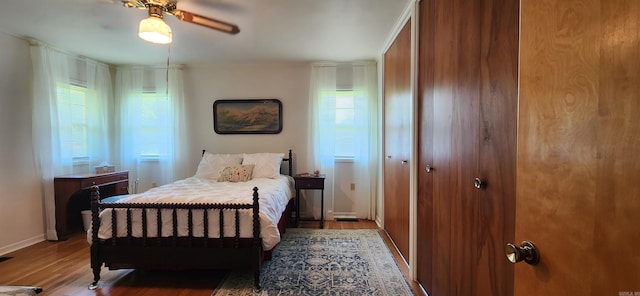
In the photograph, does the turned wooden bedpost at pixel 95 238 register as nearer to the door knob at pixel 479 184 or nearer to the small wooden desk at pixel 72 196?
the small wooden desk at pixel 72 196

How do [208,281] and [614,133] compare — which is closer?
[614,133]

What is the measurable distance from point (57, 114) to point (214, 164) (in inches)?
74.7

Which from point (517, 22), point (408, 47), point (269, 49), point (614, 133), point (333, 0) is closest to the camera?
point (614, 133)

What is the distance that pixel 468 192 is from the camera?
55.3 inches

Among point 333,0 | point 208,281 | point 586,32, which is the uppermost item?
point 333,0

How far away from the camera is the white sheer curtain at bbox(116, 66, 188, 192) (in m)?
4.06

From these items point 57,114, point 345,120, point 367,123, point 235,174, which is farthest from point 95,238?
point 367,123

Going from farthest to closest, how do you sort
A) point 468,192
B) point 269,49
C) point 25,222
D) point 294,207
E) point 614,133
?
point 294,207 → point 269,49 → point 25,222 → point 468,192 → point 614,133

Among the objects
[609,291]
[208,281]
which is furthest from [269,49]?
[609,291]

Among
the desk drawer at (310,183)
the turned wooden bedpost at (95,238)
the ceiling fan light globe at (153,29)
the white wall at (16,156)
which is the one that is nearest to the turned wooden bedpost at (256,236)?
the turned wooden bedpost at (95,238)

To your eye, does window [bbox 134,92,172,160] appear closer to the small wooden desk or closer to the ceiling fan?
the small wooden desk

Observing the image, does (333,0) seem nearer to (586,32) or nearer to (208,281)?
(586,32)

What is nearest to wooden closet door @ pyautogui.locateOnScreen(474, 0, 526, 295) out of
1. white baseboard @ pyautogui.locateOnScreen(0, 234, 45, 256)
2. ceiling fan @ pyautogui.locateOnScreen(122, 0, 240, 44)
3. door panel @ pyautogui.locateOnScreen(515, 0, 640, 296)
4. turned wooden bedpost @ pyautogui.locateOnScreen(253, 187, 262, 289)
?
door panel @ pyautogui.locateOnScreen(515, 0, 640, 296)

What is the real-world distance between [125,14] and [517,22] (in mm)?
3017
